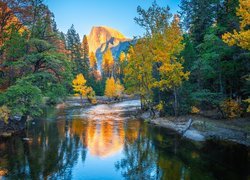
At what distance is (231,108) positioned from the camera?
93.7 feet

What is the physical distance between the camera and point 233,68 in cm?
3023

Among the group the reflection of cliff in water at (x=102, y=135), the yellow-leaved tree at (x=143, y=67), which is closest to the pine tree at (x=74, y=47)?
the yellow-leaved tree at (x=143, y=67)

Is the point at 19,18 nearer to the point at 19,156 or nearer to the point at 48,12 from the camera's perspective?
the point at 48,12

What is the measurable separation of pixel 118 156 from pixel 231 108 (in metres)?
15.2

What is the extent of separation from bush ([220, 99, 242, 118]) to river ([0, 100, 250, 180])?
6.89m

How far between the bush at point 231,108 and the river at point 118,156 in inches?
271

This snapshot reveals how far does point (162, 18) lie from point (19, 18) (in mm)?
17861

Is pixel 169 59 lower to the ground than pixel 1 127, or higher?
higher

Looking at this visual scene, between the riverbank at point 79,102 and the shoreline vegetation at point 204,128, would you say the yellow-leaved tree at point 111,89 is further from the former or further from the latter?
the shoreline vegetation at point 204,128

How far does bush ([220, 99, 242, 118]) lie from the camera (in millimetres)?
28397

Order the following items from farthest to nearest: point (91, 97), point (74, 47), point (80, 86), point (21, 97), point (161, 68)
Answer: point (74, 47)
point (91, 97)
point (80, 86)
point (161, 68)
point (21, 97)

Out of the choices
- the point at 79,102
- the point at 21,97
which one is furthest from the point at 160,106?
the point at 79,102

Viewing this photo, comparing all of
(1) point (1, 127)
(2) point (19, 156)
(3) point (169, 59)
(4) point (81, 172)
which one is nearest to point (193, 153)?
(4) point (81, 172)

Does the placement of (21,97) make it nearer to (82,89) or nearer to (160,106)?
(160,106)
